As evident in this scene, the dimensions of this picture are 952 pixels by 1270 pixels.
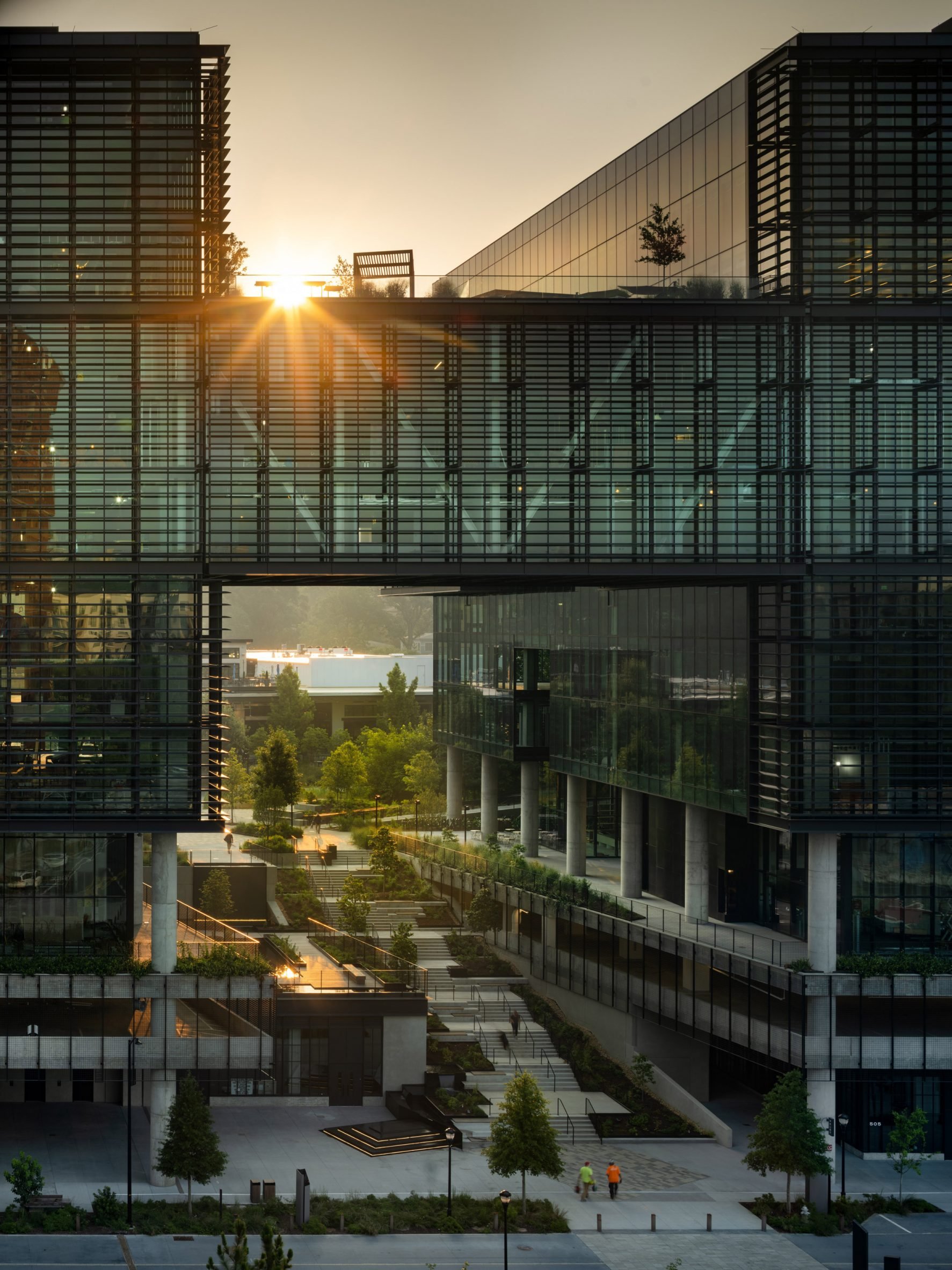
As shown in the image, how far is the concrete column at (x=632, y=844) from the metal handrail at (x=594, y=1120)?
35.0 feet

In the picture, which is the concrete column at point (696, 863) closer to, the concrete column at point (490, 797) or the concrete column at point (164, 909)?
the concrete column at point (164, 909)

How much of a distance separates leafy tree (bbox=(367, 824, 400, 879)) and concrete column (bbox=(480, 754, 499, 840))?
6397mm

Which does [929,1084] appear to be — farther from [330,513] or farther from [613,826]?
[330,513]

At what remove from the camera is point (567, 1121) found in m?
49.2

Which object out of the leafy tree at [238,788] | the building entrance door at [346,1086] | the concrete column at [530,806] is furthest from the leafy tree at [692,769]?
the leafy tree at [238,788]

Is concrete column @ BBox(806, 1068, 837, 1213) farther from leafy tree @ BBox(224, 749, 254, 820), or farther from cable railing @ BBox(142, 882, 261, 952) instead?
leafy tree @ BBox(224, 749, 254, 820)

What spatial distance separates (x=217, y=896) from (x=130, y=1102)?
26.0 m

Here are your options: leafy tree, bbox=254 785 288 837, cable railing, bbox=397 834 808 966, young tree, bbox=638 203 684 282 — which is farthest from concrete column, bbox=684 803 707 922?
leafy tree, bbox=254 785 288 837

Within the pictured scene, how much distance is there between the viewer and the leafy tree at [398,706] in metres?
109

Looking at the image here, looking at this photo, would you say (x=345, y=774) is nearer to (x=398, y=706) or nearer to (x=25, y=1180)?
(x=398, y=706)

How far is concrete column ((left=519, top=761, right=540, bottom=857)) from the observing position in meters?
71.1

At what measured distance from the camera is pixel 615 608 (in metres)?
60.2

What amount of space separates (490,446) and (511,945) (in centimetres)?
2760

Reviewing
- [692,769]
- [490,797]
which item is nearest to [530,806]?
[490,797]
